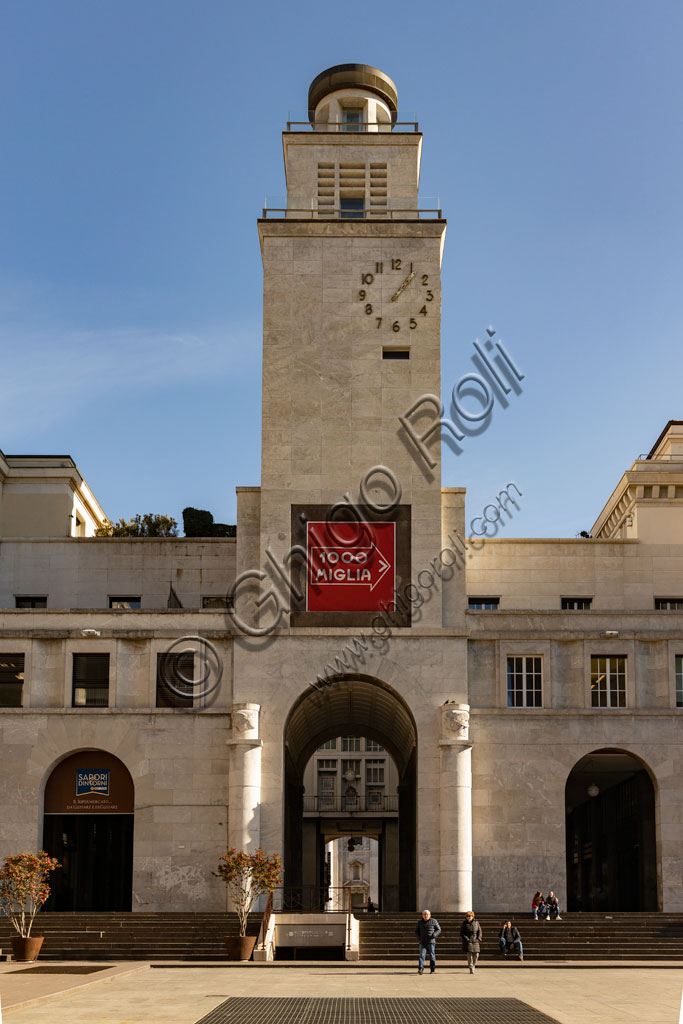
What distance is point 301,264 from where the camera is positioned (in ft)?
165

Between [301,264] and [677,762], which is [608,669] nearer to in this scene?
[677,762]

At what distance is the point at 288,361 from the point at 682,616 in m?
18.5

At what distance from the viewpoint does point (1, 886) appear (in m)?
39.8

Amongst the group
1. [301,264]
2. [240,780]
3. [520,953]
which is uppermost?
[301,264]

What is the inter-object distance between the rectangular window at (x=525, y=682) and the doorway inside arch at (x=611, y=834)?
3.43m

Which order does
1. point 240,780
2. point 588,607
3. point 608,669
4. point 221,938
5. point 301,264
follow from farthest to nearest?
point 588,607 < point 301,264 < point 608,669 < point 240,780 < point 221,938

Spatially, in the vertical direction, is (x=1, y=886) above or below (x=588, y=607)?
below

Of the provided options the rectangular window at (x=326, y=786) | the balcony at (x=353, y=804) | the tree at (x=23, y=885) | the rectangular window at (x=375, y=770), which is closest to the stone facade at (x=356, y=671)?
the tree at (x=23, y=885)

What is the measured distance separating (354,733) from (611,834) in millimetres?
13611

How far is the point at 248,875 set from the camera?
40.5m

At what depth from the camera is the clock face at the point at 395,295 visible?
163 ft

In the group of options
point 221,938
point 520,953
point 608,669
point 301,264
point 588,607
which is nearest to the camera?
point 520,953

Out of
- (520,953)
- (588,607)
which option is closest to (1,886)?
(520,953)

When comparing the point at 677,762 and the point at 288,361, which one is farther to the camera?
the point at 288,361
